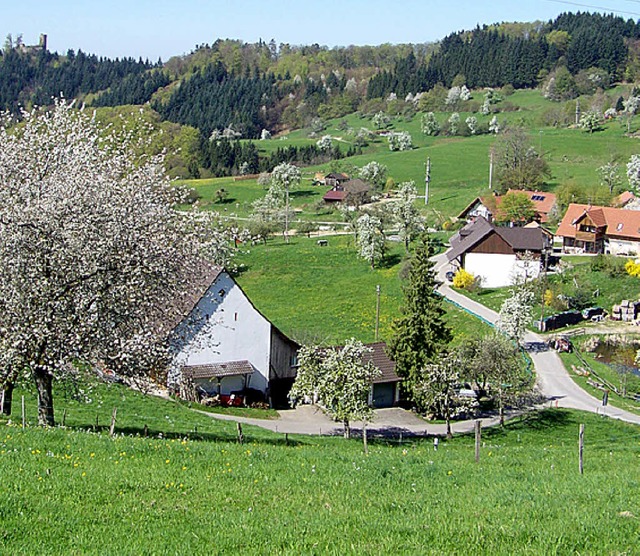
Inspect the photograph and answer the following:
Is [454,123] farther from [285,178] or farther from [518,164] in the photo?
[285,178]

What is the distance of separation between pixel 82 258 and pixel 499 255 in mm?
58904

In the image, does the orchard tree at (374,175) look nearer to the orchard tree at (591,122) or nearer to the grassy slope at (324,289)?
the grassy slope at (324,289)

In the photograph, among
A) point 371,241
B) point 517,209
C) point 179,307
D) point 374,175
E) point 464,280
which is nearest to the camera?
point 179,307

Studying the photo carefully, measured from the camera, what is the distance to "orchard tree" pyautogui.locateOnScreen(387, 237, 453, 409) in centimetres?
4131

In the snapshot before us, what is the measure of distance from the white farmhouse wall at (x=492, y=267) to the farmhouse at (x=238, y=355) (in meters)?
35.4

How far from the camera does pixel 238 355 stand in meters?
39.9

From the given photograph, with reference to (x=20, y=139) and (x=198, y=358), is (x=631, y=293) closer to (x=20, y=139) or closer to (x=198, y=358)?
(x=198, y=358)

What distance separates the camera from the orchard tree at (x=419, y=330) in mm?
41312

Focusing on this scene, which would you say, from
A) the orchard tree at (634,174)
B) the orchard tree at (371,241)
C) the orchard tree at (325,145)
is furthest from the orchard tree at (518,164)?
the orchard tree at (325,145)

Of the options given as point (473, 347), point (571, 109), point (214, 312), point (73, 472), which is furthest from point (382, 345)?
point (571, 109)

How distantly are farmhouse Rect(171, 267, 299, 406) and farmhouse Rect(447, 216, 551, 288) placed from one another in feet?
114

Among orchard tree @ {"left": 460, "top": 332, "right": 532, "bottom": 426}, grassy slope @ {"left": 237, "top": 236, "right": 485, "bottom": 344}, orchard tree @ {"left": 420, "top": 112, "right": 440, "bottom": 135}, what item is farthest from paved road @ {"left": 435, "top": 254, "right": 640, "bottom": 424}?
orchard tree @ {"left": 420, "top": 112, "right": 440, "bottom": 135}

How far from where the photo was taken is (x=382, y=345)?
42500 millimetres

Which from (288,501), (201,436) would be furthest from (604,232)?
(288,501)
